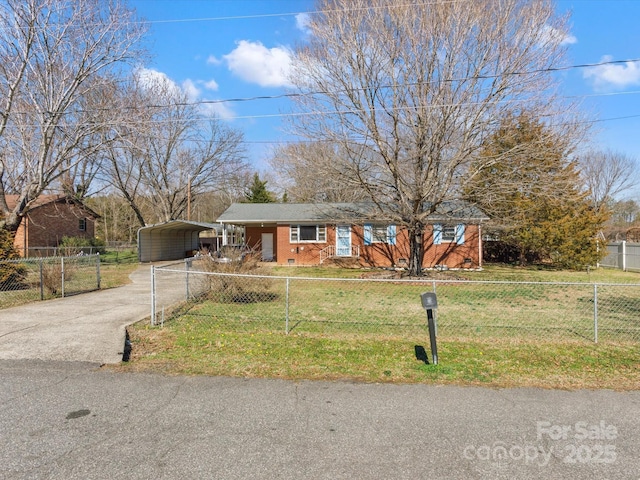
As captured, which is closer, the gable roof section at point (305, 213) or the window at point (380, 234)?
the gable roof section at point (305, 213)

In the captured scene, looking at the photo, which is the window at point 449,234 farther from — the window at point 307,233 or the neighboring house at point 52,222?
the neighboring house at point 52,222

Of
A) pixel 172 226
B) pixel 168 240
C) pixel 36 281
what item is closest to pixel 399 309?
pixel 36 281

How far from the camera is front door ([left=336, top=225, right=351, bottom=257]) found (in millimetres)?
21938

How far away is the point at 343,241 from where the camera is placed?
72.3 feet

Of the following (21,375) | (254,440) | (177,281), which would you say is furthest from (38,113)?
(254,440)

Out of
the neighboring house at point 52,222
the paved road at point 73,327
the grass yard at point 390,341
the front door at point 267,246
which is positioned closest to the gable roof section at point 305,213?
the front door at point 267,246

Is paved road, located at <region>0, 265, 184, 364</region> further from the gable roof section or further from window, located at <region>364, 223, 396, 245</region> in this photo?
window, located at <region>364, 223, 396, 245</region>

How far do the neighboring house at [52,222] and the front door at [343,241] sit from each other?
1753cm

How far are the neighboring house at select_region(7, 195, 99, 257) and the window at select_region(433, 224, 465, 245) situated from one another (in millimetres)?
22900

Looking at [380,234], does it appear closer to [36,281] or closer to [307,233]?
[307,233]

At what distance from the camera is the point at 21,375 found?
4754 mm

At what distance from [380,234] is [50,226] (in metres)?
25.1

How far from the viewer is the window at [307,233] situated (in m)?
22.4

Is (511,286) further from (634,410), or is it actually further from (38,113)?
(38,113)
